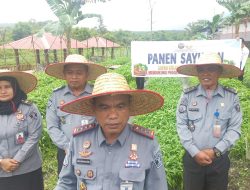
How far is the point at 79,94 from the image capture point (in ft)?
10.7

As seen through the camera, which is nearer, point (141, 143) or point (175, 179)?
point (141, 143)

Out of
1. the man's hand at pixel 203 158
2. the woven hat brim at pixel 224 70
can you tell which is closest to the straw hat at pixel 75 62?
the woven hat brim at pixel 224 70

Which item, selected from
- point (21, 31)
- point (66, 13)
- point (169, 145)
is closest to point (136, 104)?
point (169, 145)

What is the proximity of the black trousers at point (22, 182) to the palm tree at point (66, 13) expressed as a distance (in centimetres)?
1277

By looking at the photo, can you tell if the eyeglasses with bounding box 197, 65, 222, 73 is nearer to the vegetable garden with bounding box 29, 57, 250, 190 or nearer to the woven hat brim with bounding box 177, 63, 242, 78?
the woven hat brim with bounding box 177, 63, 242, 78

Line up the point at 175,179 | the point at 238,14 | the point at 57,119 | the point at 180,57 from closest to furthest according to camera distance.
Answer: the point at 57,119 → the point at 175,179 → the point at 180,57 → the point at 238,14

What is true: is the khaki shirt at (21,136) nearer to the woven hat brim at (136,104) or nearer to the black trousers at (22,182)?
the black trousers at (22,182)

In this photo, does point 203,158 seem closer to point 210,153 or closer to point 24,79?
point 210,153

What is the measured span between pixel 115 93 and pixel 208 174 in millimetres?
1666

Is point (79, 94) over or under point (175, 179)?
over

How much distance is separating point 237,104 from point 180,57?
3924mm

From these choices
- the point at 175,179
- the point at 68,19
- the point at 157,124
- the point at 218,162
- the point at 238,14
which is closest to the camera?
the point at 218,162

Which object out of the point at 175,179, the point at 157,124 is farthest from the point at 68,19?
the point at 175,179

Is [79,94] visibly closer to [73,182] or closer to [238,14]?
[73,182]
